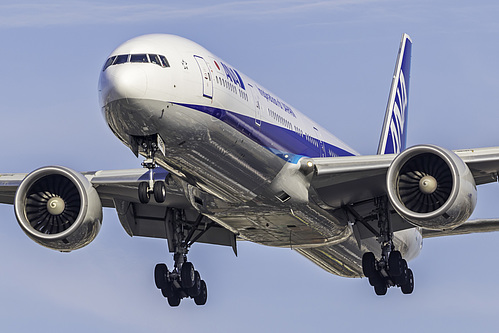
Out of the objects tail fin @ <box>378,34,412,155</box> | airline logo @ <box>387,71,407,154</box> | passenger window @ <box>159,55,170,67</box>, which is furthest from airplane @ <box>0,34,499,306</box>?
airline logo @ <box>387,71,407,154</box>

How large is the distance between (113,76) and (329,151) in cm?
1218

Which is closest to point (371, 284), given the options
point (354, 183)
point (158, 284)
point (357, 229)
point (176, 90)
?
point (357, 229)

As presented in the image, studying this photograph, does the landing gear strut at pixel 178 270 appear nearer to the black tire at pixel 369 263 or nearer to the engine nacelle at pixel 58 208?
the engine nacelle at pixel 58 208

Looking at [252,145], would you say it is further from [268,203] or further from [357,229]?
[357,229]

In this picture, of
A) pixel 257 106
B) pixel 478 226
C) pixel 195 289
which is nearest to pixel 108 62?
pixel 257 106

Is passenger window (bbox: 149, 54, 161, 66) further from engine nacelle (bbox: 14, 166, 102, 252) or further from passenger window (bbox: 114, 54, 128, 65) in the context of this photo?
engine nacelle (bbox: 14, 166, 102, 252)

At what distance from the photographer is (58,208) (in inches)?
1248

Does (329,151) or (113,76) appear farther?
(329,151)

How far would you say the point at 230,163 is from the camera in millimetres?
27500

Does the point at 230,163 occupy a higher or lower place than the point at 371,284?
higher

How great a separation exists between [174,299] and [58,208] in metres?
5.35

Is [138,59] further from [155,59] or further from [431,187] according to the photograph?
[431,187]

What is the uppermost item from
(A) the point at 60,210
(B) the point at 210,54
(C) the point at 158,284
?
(B) the point at 210,54

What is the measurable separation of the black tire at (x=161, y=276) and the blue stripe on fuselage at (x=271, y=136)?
6465 mm
